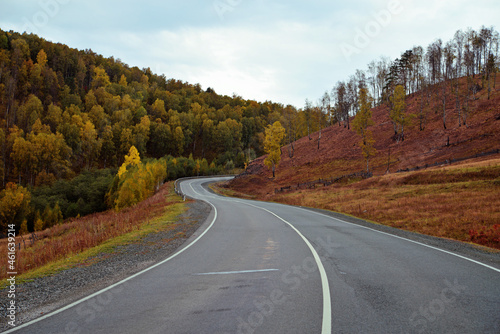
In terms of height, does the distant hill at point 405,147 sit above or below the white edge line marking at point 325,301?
above

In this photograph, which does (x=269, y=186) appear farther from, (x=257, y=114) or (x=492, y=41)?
(x=257, y=114)

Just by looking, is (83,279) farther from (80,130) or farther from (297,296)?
(80,130)

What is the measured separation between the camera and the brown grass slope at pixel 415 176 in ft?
60.6

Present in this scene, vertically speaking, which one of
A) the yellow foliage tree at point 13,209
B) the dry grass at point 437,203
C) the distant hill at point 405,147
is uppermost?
the distant hill at point 405,147

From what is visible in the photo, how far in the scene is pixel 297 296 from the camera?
5.39 metres

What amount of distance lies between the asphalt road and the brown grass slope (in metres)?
8.85

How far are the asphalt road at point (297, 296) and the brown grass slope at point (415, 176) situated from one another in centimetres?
885

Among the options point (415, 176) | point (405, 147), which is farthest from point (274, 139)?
point (415, 176)

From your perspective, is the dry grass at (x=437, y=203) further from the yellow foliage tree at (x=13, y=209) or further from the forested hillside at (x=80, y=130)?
the forested hillside at (x=80, y=130)

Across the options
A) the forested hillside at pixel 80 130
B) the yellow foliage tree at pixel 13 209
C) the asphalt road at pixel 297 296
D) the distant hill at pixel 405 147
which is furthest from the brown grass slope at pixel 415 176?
the yellow foliage tree at pixel 13 209

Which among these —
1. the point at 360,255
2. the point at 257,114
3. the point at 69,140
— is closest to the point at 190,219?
the point at 360,255

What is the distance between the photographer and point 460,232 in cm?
1540

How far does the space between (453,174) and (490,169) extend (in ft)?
10.4

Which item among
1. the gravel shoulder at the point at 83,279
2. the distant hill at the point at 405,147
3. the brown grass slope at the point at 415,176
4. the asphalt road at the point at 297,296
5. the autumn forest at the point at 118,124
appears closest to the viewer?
the asphalt road at the point at 297,296
